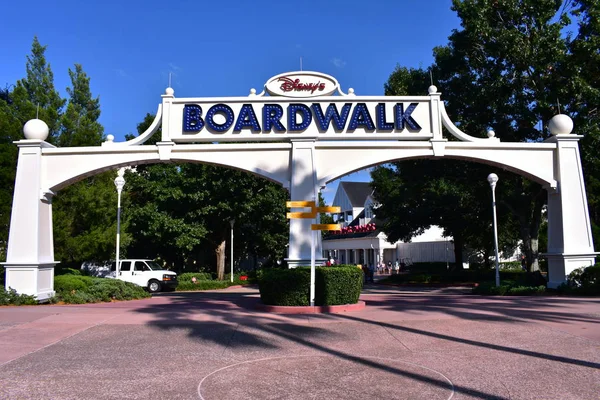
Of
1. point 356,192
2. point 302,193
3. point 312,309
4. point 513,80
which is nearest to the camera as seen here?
point 312,309

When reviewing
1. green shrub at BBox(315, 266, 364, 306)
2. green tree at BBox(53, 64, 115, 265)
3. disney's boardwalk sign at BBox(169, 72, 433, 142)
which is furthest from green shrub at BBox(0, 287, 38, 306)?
green shrub at BBox(315, 266, 364, 306)

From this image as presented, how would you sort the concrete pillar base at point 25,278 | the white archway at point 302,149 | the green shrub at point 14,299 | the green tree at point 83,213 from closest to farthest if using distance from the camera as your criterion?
the green shrub at point 14,299, the concrete pillar base at point 25,278, the white archway at point 302,149, the green tree at point 83,213

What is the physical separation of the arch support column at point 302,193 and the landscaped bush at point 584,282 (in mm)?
7416

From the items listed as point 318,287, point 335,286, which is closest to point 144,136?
point 318,287

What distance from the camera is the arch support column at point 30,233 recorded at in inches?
562

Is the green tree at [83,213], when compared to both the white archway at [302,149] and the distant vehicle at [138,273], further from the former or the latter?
the white archway at [302,149]

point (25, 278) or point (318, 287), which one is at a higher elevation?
point (25, 278)

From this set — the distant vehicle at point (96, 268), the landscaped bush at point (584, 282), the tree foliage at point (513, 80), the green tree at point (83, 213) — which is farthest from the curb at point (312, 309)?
the distant vehicle at point (96, 268)

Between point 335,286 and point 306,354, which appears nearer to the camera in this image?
point 306,354

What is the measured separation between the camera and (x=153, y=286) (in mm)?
24188

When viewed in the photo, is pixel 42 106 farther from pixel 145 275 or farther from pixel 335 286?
pixel 335 286

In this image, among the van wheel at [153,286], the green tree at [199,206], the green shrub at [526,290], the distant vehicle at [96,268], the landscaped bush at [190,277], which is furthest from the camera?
the landscaped bush at [190,277]

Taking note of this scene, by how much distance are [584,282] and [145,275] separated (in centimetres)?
1821

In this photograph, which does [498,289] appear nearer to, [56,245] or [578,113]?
[578,113]
